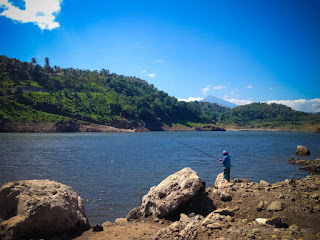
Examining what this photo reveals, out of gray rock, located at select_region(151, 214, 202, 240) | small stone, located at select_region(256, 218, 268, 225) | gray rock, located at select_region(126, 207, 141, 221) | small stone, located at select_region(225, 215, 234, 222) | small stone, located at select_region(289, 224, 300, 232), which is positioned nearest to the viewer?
small stone, located at select_region(289, 224, 300, 232)

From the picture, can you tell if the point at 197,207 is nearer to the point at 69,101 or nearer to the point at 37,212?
the point at 37,212

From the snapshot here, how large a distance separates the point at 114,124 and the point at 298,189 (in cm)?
12038

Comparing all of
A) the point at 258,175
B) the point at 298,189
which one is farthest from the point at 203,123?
the point at 298,189

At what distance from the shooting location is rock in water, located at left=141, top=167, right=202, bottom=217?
35.3 feet

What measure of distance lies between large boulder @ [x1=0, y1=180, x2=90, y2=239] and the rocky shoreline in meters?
0.03

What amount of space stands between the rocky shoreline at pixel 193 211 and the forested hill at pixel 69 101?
9425cm

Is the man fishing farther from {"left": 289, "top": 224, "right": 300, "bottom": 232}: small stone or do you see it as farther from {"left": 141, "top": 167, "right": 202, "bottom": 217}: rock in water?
{"left": 289, "top": 224, "right": 300, "bottom": 232}: small stone

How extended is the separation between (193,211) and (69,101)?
128500 millimetres

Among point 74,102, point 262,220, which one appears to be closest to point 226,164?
point 262,220

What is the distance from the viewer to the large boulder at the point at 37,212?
812 cm

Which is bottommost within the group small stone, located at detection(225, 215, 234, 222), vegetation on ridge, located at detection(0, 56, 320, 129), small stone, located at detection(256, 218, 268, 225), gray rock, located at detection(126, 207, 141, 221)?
gray rock, located at detection(126, 207, 141, 221)

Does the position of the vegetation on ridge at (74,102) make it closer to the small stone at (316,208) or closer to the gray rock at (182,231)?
the gray rock at (182,231)

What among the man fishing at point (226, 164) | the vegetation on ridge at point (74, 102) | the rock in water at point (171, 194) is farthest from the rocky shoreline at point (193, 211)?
the vegetation on ridge at point (74, 102)

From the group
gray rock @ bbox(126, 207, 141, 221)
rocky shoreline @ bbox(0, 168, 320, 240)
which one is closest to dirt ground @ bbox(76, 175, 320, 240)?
rocky shoreline @ bbox(0, 168, 320, 240)
